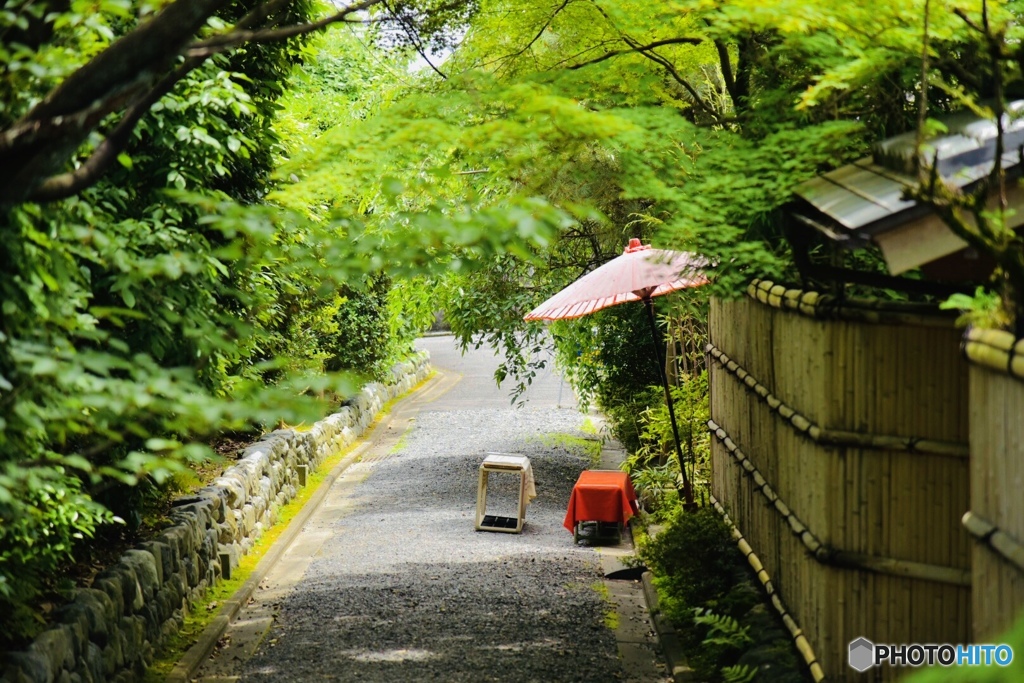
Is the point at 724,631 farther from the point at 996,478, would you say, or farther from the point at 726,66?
the point at 726,66

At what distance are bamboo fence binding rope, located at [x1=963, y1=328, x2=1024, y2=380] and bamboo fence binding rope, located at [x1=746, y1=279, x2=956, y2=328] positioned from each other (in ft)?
2.67

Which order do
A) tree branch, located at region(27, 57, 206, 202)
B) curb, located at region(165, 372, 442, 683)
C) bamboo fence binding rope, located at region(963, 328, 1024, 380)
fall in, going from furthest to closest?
1. curb, located at region(165, 372, 442, 683)
2. bamboo fence binding rope, located at region(963, 328, 1024, 380)
3. tree branch, located at region(27, 57, 206, 202)

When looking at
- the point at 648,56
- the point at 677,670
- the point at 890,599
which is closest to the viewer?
the point at 890,599

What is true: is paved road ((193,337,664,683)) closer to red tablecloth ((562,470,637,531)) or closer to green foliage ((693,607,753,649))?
red tablecloth ((562,470,637,531))

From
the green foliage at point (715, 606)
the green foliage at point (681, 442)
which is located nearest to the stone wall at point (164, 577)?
the green foliage at point (715, 606)

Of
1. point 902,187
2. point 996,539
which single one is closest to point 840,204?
point 902,187

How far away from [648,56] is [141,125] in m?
4.10

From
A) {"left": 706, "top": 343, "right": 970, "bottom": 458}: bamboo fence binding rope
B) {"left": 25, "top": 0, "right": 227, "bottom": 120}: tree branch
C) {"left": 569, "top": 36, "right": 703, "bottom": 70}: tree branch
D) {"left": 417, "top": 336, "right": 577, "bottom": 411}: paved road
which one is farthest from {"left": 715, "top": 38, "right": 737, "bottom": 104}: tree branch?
{"left": 417, "top": 336, "right": 577, "bottom": 411}: paved road

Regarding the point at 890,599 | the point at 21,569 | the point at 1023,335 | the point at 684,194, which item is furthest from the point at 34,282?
the point at 890,599

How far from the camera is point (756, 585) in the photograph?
8227 mm

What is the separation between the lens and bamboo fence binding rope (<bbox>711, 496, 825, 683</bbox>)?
20.1ft

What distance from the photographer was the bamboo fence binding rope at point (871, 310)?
5.37 meters

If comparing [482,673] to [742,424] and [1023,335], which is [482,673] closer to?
[742,424]

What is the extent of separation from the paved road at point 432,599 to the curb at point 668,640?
0.47ft
